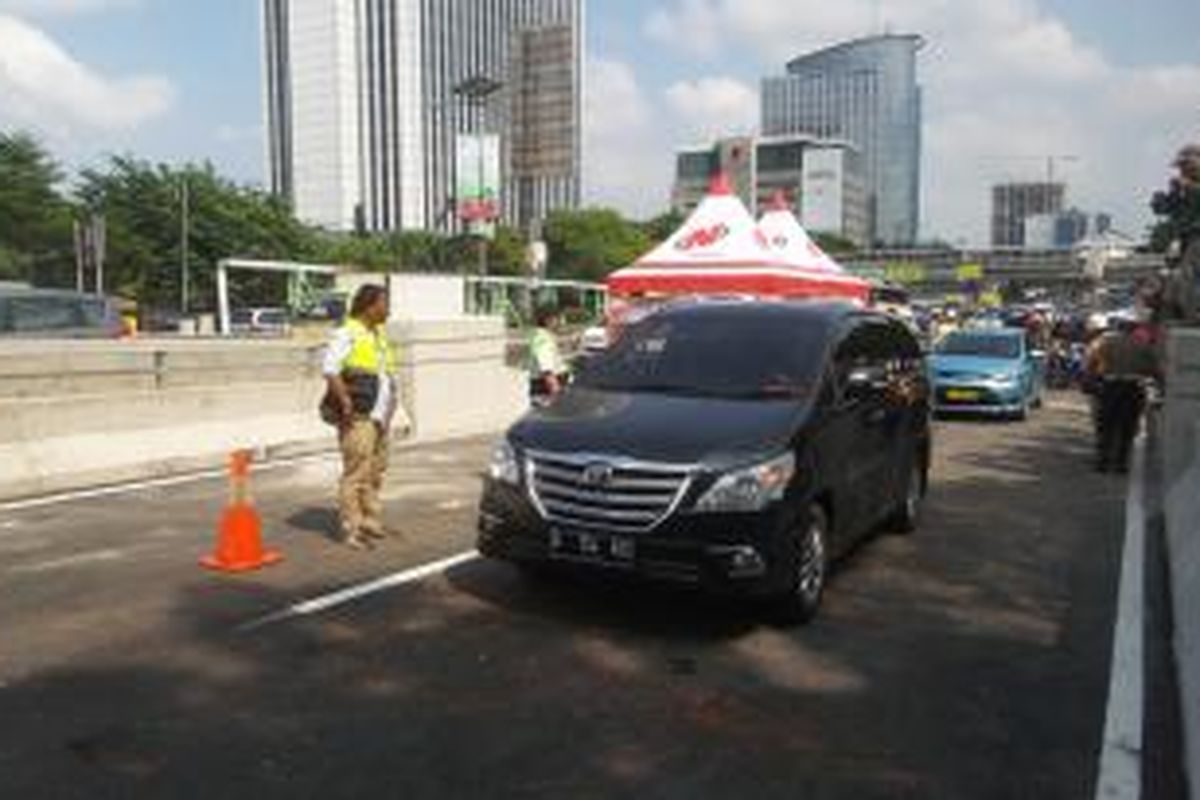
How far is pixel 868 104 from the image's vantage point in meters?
163

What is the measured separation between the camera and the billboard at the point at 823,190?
13462 centimetres

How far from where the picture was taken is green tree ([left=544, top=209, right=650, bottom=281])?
11450 centimetres

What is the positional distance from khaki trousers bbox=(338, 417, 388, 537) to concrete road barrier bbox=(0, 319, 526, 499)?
12.7 feet

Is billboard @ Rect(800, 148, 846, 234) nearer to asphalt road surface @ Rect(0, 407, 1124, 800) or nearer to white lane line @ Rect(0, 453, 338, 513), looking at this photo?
white lane line @ Rect(0, 453, 338, 513)

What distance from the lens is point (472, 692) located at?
6.76m

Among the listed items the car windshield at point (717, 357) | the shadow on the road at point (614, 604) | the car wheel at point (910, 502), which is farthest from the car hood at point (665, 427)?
the car wheel at point (910, 502)

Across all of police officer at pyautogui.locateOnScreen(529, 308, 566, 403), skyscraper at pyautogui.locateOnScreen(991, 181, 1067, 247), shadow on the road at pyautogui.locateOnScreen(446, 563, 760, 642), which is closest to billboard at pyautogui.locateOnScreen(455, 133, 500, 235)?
police officer at pyautogui.locateOnScreen(529, 308, 566, 403)

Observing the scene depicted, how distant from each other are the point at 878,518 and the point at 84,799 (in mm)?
6100

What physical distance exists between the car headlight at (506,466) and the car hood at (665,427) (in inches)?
2.7

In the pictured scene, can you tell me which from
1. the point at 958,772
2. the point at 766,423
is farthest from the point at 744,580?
the point at 958,772

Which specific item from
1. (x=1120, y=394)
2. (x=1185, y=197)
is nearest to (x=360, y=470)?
(x=1120, y=394)

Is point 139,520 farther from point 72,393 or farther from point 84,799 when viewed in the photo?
point 84,799

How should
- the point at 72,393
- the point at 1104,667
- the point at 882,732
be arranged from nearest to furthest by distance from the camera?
the point at 882,732, the point at 1104,667, the point at 72,393

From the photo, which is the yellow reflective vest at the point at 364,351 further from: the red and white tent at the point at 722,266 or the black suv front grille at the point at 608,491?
the red and white tent at the point at 722,266
